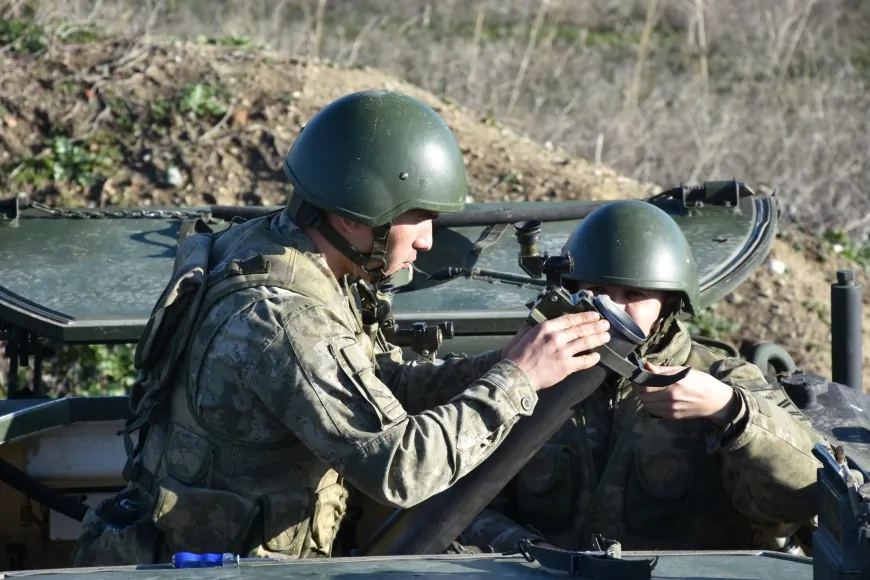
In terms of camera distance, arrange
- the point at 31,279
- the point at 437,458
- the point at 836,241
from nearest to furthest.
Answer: the point at 437,458, the point at 31,279, the point at 836,241

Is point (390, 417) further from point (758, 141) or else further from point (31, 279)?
point (758, 141)

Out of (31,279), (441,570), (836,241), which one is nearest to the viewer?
(441,570)

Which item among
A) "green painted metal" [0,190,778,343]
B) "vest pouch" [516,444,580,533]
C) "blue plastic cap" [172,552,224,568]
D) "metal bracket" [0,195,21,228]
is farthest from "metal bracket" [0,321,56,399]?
"blue plastic cap" [172,552,224,568]

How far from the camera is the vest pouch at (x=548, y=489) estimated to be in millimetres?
3918

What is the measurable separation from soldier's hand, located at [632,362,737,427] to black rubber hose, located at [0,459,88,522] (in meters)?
2.10

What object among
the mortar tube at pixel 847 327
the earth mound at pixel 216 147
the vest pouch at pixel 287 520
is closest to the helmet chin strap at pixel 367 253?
the vest pouch at pixel 287 520

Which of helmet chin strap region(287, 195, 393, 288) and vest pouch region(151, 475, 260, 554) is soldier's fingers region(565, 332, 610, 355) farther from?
vest pouch region(151, 475, 260, 554)

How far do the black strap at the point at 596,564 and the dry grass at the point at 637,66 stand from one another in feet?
26.2

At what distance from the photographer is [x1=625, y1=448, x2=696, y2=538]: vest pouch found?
388cm

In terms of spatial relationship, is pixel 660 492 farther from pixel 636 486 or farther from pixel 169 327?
pixel 169 327

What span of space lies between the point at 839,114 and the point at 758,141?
0.97 meters

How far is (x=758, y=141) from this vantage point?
36.6 feet

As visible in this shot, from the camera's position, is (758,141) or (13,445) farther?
(758,141)

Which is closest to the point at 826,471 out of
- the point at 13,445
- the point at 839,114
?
the point at 13,445
